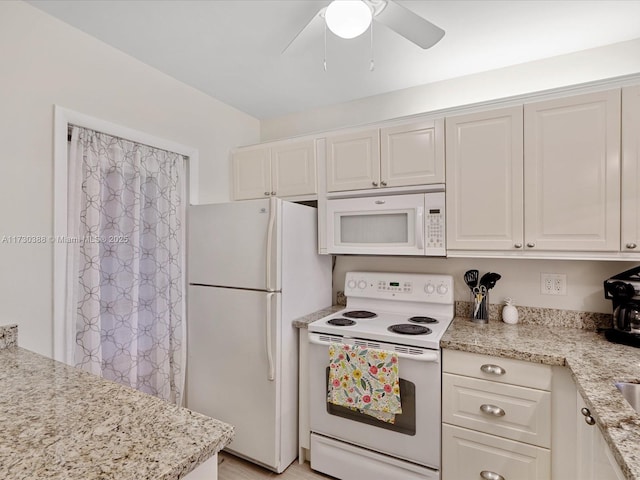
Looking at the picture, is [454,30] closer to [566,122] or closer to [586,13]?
[586,13]

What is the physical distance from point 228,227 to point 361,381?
1.22 metres

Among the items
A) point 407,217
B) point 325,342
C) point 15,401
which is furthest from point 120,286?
point 407,217

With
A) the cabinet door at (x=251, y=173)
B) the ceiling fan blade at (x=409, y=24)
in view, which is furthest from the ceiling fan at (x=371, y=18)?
the cabinet door at (x=251, y=173)

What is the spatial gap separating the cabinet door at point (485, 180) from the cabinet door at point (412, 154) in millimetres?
63

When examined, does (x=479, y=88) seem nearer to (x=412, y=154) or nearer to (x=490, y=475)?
(x=412, y=154)

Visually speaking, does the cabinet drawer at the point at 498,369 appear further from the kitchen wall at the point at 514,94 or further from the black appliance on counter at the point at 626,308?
the kitchen wall at the point at 514,94

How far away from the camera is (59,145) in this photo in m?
1.72

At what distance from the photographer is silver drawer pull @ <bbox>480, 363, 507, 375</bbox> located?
1.62 m

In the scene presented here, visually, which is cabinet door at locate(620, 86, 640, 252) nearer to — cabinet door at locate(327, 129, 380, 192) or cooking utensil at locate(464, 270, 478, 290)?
cooking utensil at locate(464, 270, 478, 290)

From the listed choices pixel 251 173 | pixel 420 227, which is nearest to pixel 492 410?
pixel 420 227

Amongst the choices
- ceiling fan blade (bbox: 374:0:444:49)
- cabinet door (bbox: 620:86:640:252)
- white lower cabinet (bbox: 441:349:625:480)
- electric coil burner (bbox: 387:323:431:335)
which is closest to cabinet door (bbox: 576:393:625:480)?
white lower cabinet (bbox: 441:349:625:480)

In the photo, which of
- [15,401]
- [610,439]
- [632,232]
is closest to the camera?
[610,439]

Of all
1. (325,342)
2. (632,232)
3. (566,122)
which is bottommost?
(325,342)

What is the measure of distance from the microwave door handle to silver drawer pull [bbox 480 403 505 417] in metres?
0.87
